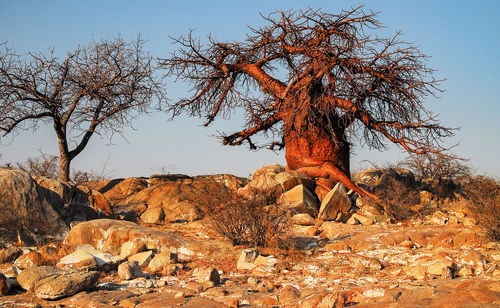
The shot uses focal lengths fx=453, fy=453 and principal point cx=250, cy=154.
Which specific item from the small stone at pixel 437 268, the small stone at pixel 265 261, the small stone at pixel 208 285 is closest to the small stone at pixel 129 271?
the small stone at pixel 208 285

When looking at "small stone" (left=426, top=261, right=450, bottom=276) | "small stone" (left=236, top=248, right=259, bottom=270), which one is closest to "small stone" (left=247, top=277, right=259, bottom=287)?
"small stone" (left=236, top=248, right=259, bottom=270)

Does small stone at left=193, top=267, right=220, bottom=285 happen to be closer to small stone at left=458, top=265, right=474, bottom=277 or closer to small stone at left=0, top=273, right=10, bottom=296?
small stone at left=0, top=273, right=10, bottom=296

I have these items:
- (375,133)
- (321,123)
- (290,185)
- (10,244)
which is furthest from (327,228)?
(10,244)

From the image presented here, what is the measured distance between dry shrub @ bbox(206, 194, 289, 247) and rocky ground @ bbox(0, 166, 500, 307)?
0.75 ft

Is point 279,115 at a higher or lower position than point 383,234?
higher

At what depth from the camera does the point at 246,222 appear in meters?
7.56

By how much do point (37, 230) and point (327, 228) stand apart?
209 inches

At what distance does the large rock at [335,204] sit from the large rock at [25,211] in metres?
5.23

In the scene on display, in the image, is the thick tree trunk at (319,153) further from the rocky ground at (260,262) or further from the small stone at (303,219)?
the small stone at (303,219)

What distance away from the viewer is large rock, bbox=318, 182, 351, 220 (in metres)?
9.84

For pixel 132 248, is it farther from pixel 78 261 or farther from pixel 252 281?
pixel 252 281

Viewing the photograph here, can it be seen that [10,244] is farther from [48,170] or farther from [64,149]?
[48,170]

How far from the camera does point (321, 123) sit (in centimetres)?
1193

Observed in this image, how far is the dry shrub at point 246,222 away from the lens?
24.5 feet
